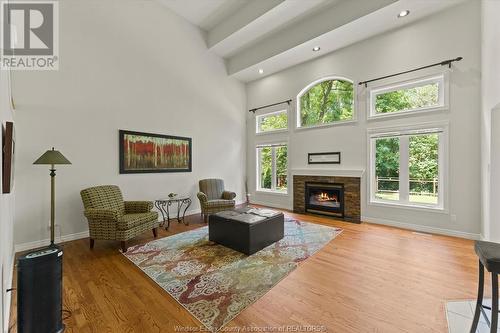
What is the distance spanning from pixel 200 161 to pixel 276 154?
226 centimetres

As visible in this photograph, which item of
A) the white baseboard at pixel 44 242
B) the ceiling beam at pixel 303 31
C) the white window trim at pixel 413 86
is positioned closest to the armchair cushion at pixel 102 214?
the white baseboard at pixel 44 242

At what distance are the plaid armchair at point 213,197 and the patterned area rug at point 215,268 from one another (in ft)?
2.80

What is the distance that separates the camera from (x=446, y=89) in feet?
12.5

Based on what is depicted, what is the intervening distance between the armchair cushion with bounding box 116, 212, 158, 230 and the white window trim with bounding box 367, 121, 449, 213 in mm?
4390

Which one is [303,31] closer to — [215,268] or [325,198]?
[325,198]

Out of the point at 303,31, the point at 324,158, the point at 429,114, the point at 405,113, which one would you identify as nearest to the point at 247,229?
the point at 324,158

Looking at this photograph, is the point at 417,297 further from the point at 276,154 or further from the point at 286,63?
the point at 286,63

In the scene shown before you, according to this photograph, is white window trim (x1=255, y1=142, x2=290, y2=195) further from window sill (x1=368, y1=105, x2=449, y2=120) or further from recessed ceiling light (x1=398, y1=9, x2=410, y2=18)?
recessed ceiling light (x1=398, y1=9, x2=410, y2=18)

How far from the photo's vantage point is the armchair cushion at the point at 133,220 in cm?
317

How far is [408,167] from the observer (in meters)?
4.28

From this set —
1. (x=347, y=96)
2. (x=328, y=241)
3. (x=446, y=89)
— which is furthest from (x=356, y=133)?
(x=328, y=241)

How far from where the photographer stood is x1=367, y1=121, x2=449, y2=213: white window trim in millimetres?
3861

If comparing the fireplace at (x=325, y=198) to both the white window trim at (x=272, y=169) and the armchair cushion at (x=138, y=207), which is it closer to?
the white window trim at (x=272, y=169)

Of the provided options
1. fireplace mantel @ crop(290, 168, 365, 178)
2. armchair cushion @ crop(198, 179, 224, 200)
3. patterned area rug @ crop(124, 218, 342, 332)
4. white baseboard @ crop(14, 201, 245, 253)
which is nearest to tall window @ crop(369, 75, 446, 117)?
fireplace mantel @ crop(290, 168, 365, 178)
